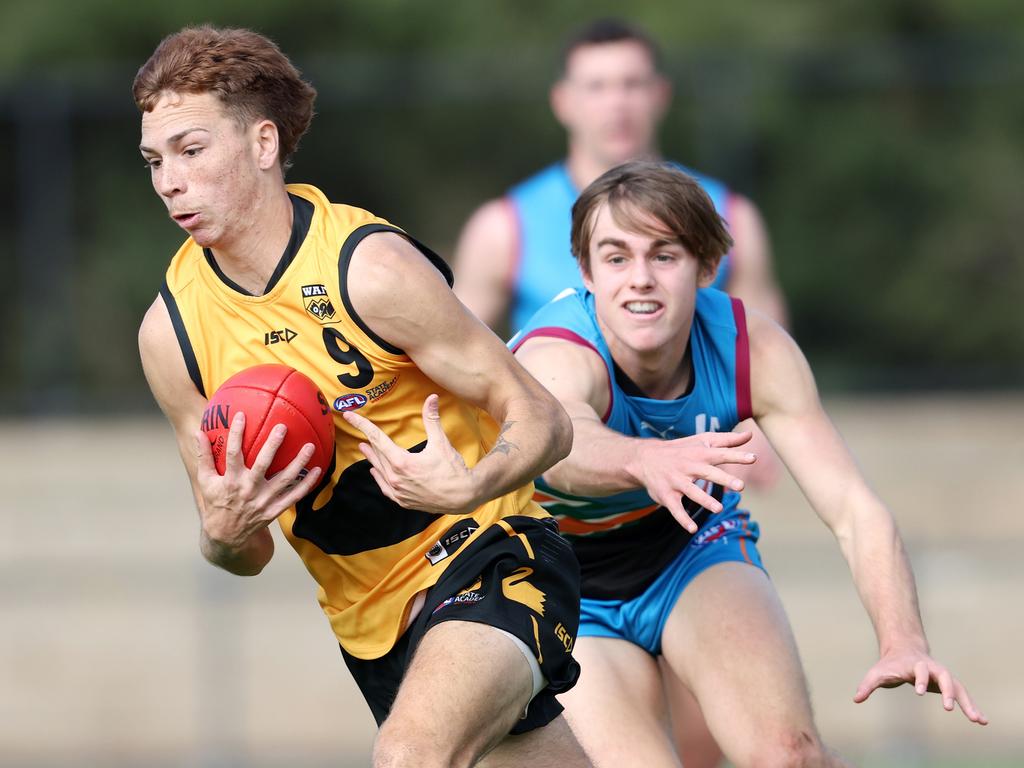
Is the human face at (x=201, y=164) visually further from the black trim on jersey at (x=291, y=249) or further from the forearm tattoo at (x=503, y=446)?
the forearm tattoo at (x=503, y=446)

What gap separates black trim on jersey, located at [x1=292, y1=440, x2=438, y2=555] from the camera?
440 centimetres

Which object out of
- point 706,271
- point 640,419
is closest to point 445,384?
point 640,419

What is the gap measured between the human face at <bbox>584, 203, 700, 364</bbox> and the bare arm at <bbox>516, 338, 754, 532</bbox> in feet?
0.49

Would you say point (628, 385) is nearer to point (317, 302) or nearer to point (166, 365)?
point (317, 302)

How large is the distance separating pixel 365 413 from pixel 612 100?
316 centimetres

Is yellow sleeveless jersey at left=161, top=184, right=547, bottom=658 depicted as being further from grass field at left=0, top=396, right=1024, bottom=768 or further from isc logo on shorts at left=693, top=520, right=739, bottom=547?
grass field at left=0, top=396, right=1024, bottom=768

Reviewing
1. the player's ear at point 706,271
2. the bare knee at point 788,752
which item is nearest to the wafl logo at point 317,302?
the player's ear at point 706,271

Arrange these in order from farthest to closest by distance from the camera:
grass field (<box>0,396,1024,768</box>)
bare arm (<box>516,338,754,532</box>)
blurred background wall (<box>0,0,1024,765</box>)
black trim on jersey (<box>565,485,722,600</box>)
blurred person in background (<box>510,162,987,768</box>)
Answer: blurred background wall (<box>0,0,1024,765</box>), grass field (<box>0,396,1024,768</box>), black trim on jersey (<box>565,485,722,600</box>), blurred person in background (<box>510,162,987,768</box>), bare arm (<box>516,338,754,532</box>)

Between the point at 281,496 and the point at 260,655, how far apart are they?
831 centimetres

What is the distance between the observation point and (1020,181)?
17.3 metres

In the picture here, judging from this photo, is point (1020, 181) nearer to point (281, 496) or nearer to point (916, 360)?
point (916, 360)

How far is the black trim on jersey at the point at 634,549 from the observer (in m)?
5.18

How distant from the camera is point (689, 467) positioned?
4.29 m

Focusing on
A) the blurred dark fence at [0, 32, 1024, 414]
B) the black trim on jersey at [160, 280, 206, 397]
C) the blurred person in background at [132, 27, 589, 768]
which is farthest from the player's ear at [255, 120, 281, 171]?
the blurred dark fence at [0, 32, 1024, 414]
